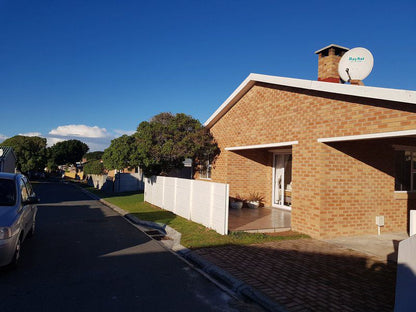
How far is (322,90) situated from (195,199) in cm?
547

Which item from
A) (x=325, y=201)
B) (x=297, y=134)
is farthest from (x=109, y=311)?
(x=297, y=134)

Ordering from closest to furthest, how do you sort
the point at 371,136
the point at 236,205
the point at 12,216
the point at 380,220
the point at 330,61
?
the point at 12,216
the point at 371,136
the point at 380,220
the point at 330,61
the point at 236,205

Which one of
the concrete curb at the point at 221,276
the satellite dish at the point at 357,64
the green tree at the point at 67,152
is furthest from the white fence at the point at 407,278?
the green tree at the point at 67,152

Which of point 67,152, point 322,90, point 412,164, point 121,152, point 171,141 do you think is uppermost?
point 67,152

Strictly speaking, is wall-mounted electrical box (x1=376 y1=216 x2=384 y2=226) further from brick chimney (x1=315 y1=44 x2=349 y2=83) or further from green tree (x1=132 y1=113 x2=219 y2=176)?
green tree (x1=132 y1=113 x2=219 y2=176)

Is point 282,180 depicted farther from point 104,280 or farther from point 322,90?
point 104,280

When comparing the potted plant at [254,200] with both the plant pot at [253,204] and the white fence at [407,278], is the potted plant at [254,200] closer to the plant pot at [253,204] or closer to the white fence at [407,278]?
the plant pot at [253,204]

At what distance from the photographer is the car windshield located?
603cm

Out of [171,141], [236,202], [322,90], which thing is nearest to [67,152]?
[171,141]

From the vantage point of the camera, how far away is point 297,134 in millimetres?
9516

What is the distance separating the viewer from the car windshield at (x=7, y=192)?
6035mm

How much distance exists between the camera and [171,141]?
1451cm

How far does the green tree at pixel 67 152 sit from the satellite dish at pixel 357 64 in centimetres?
7099

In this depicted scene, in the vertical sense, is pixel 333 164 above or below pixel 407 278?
above
